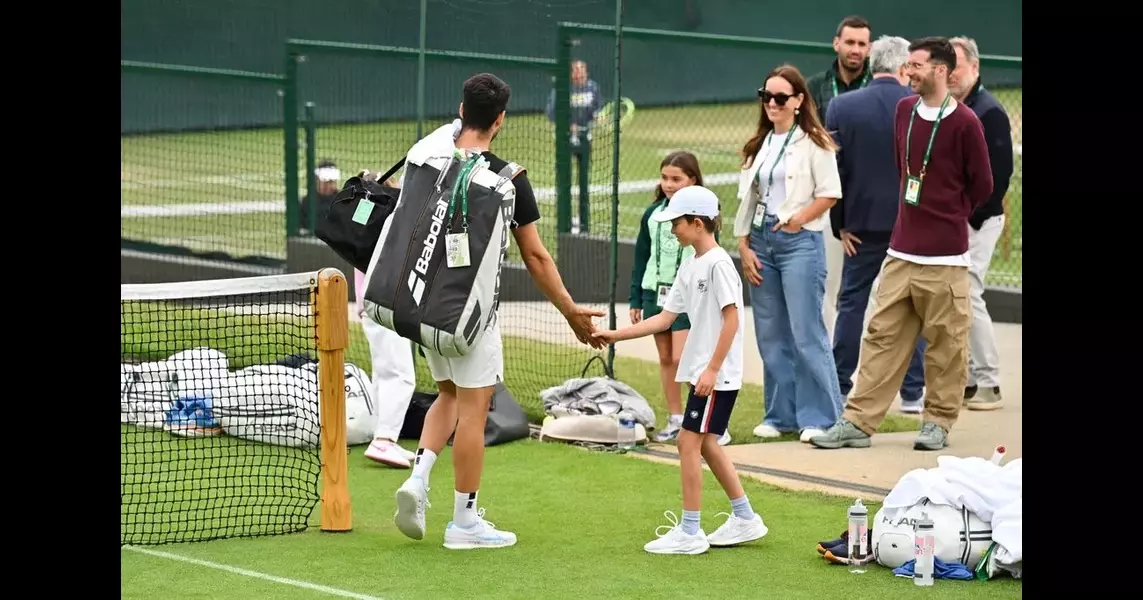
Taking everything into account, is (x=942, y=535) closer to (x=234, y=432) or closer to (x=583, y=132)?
(x=234, y=432)

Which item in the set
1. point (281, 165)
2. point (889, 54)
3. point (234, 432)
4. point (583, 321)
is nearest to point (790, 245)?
point (889, 54)

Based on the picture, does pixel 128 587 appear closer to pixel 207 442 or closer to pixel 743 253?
pixel 207 442

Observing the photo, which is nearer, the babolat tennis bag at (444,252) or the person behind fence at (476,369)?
the babolat tennis bag at (444,252)

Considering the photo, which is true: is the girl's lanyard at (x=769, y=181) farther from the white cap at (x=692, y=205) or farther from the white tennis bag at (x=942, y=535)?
the white tennis bag at (x=942, y=535)

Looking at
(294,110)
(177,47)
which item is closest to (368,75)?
(294,110)

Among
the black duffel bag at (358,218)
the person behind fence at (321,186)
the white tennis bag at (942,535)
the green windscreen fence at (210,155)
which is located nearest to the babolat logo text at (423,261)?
the black duffel bag at (358,218)

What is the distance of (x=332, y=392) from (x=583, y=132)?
6268 mm

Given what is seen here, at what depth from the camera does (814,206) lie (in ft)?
28.3

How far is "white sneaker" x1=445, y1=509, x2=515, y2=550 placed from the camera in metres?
6.75

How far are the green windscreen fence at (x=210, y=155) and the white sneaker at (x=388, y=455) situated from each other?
6957 millimetres

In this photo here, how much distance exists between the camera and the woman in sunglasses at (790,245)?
866cm

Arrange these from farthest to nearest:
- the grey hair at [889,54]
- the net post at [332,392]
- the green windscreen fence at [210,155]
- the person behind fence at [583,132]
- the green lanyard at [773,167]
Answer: the green windscreen fence at [210,155] < the person behind fence at [583,132] < the grey hair at [889,54] < the green lanyard at [773,167] < the net post at [332,392]
